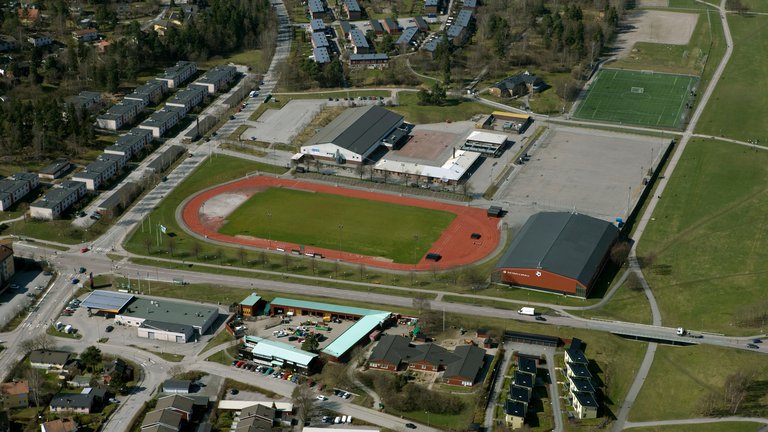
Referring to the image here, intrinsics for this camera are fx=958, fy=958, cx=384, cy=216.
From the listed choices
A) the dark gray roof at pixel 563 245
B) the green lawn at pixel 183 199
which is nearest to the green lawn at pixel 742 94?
the dark gray roof at pixel 563 245

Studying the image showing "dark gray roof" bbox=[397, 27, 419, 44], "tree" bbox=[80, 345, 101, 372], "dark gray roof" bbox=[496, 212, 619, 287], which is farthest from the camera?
"dark gray roof" bbox=[397, 27, 419, 44]

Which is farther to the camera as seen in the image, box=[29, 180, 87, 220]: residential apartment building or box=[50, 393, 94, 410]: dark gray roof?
box=[29, 180, 87, 220]: residential apartment building

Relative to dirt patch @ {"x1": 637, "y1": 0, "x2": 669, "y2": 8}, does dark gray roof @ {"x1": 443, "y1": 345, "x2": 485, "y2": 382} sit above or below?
below

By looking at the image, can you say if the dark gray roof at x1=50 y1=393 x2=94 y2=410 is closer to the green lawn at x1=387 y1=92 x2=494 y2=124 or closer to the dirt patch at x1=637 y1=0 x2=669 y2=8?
the green lawn at x1=387 y1=92 x2=494 y2=124

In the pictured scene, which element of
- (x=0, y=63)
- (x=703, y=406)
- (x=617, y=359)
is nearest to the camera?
(x=703, y=406)

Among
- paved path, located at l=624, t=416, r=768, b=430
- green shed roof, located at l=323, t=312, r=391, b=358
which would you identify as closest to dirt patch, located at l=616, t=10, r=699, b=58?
green shed roof, located at l=323, t=312, r=391, b=358

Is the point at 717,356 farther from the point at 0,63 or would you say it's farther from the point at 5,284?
the point at 0,63

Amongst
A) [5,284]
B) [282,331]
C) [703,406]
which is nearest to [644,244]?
[703,406]
